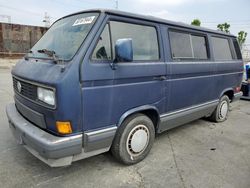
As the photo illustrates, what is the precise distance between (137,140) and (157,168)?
48 centimetres

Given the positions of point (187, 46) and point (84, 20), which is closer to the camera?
point (84, 20)

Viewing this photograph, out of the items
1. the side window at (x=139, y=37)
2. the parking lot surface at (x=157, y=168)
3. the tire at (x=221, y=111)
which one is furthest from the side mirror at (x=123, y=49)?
the tire at (x=221, y=111)

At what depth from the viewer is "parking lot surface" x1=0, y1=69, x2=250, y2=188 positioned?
2752mm

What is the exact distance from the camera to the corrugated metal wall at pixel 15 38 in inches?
736

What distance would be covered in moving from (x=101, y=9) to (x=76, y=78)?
99 centimetres

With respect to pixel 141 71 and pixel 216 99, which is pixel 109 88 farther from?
pixel 216 99

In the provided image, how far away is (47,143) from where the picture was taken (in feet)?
7.57

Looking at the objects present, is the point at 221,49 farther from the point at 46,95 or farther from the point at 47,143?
the point at 47,143

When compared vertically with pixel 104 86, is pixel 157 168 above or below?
below

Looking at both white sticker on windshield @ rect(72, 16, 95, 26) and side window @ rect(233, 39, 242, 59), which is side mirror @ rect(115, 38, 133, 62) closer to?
white sticker on windshield @ rect(72, 16, 95, 26)

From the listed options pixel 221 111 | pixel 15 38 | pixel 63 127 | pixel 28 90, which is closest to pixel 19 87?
pixel 28 90

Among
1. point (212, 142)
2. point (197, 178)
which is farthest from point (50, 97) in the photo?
point (212, 142)

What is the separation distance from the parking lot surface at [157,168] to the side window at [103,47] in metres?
1.55

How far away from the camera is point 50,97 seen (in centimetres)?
236
